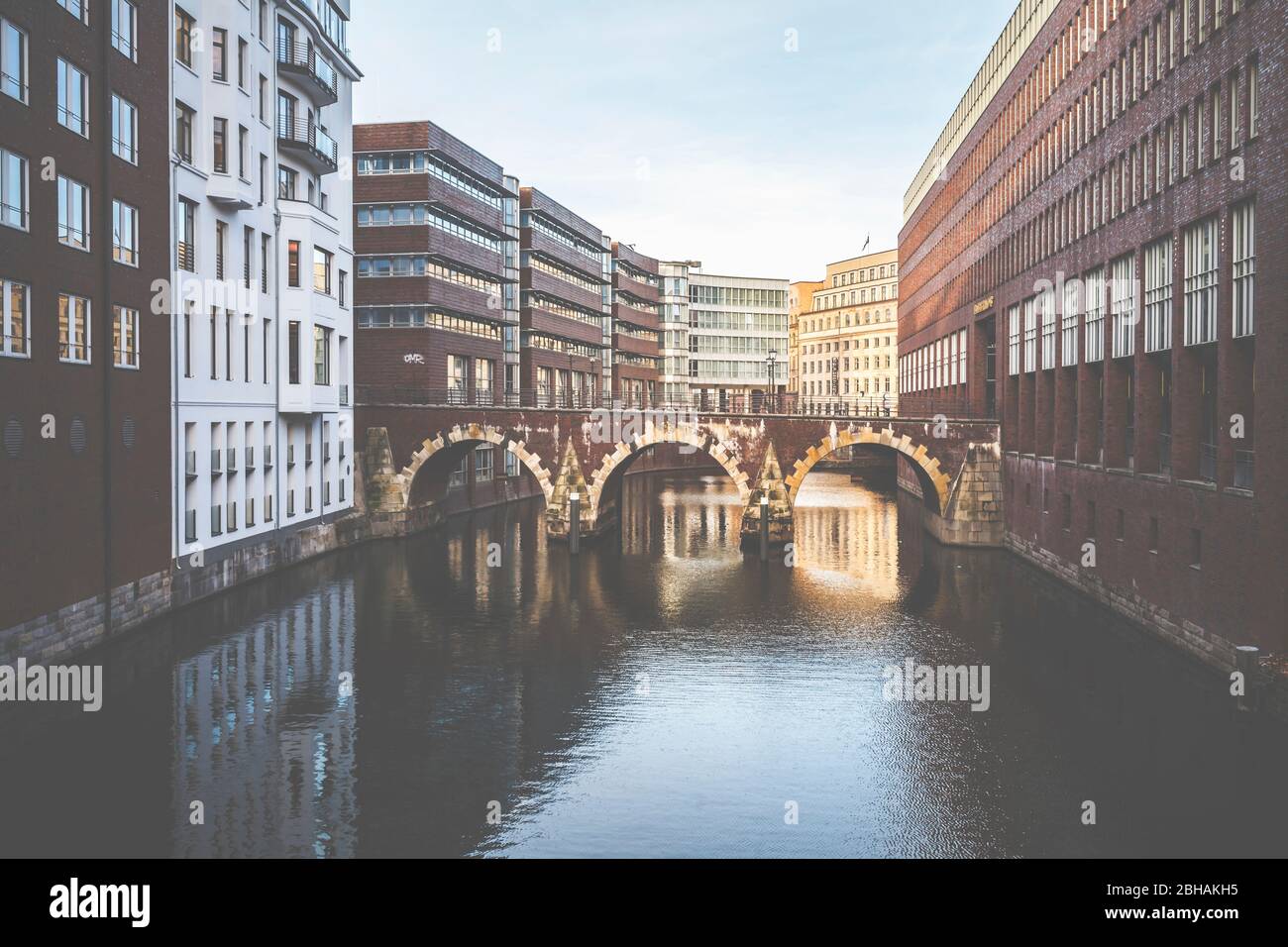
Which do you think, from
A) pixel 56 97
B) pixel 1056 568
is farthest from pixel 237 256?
pixel 1056 568

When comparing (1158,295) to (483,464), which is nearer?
(1158,295)

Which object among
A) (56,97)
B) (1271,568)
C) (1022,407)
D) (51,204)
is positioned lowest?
(1271,568)

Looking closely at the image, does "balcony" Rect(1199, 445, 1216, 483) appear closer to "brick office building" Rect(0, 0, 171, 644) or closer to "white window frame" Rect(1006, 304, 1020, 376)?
"white window frame" Rect(1006, 304, 1020, 376)

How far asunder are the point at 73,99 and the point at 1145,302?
117 ft

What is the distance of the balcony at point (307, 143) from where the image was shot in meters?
52.7

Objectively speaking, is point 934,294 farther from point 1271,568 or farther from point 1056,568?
point 1271,568

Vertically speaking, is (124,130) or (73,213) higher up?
(124,130)

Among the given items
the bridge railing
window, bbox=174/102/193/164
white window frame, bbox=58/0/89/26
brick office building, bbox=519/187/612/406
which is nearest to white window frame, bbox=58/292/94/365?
white window frame, bbox=58/0/89/26

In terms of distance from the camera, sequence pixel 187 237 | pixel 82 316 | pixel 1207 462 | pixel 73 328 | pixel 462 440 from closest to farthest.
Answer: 1. pixel 73 328
2. pixel 82 316
3. pixel 1207 462
4. pixel 187 237
5. pixel 462 440

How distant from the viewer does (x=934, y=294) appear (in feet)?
313

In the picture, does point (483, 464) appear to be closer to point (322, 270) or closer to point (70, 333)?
point (322, 270)

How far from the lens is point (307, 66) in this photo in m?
52.4

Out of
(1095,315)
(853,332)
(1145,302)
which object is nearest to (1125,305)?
(1145,302)
